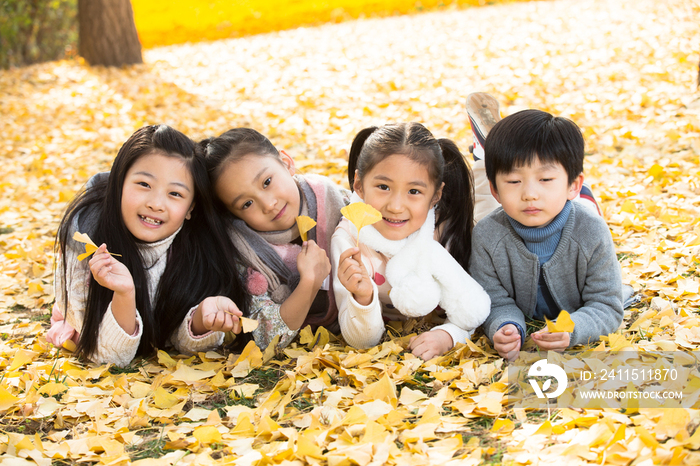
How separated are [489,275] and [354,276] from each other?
62 cm

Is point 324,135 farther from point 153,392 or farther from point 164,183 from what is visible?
point 153,392

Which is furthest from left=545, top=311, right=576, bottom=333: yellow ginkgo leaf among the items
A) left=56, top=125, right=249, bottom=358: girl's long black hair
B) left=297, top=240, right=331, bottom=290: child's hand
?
left=56, top=125, right=249, bottom=358: girl's long black hair

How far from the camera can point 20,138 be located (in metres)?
6.45

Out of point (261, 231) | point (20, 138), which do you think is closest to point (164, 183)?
point (261, 231)

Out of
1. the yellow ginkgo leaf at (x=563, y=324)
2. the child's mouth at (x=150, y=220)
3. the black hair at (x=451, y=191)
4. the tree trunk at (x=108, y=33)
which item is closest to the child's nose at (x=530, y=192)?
the black hair at (x=451, y=191)

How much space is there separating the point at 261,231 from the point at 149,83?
22.0 feet

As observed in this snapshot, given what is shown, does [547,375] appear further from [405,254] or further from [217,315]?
[217,315]

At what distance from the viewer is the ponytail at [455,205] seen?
2.51 metres

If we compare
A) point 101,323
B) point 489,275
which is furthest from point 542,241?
point 101,323

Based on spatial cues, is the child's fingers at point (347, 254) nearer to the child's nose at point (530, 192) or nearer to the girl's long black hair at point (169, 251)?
the girl's long black hair at point (169, 251)

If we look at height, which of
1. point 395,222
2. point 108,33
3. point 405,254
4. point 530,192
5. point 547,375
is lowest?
point 547,375

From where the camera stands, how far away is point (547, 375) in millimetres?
1964

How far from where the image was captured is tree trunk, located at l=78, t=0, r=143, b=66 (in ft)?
28.7

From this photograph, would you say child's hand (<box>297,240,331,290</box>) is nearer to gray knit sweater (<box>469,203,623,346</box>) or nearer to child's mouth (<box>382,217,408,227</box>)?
child's mouth (<box>382,217,408,227</box>)
